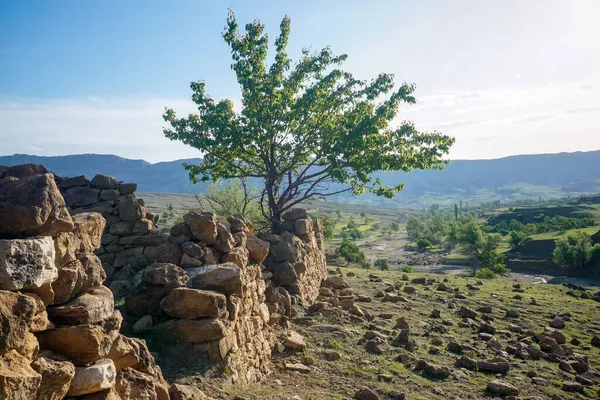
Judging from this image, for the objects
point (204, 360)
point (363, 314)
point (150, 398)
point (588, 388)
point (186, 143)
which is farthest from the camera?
point (186, 143)

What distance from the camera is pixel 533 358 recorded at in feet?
40.4

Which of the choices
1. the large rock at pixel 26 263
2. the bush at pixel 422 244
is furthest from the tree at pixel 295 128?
the bush at pixel 422 244

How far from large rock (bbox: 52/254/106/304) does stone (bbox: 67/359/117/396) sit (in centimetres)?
81

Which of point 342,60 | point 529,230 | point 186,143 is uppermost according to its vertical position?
point 342,60

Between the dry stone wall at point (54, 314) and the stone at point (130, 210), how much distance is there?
6705mm

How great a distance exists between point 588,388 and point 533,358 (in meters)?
1.81

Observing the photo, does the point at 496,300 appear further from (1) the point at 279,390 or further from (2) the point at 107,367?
(2) the point at 107,367

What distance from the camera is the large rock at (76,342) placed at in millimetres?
4441

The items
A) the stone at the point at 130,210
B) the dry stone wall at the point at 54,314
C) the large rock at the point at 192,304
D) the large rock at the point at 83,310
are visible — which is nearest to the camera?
the dry stone wall at the point at 54,314

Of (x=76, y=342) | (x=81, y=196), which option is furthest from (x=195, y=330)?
(x=81, y=196)

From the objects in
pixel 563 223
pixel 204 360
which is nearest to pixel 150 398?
pixel 204 360

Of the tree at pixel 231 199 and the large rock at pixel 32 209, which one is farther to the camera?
the tree at pixel 231 199

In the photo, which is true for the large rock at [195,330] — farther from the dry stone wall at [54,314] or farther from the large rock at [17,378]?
the large rock at [17,378]

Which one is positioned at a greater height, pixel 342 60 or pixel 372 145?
pixel 342 60
